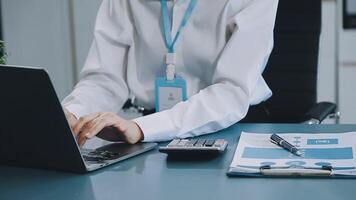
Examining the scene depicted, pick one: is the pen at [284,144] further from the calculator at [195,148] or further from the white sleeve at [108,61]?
the white sleeve at [108,61]

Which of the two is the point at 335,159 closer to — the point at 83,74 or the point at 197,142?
the point at 197,142

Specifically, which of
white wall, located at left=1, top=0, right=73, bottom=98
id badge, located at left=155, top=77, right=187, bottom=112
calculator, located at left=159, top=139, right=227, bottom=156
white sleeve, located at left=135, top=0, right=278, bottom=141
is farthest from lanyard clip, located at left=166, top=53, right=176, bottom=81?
white wall, located at left=1, top=0, right=73, bottom=98

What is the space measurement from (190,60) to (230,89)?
26 cm

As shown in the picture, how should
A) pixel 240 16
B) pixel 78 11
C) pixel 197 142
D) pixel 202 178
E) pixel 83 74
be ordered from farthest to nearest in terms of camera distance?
1. pixel 78 11
2. pixel 83 74
3. pixel 240 16
4. pixel 197 142
5. pixel 202 178

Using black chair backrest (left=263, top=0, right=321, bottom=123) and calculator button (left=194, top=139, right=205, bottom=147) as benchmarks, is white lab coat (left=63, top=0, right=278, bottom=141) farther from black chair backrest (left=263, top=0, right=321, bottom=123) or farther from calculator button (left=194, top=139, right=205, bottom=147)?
black chair backrest (left=263, top=0, right=321, bottom=123)

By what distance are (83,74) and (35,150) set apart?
68 centimetres

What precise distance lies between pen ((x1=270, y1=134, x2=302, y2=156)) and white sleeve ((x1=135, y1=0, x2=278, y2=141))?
201 mm

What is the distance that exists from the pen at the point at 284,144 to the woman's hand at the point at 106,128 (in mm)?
293

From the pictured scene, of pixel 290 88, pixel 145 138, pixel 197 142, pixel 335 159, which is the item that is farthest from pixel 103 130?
pixel 290 88

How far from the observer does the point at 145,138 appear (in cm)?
130

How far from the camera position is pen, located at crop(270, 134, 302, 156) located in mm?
1130

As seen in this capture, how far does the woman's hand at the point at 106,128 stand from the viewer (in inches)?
47.1

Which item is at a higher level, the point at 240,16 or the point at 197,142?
the point at 240,16

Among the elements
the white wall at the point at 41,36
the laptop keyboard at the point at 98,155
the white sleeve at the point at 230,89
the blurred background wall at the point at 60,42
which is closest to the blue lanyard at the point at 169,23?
the white sleeve at the point at 230,89
